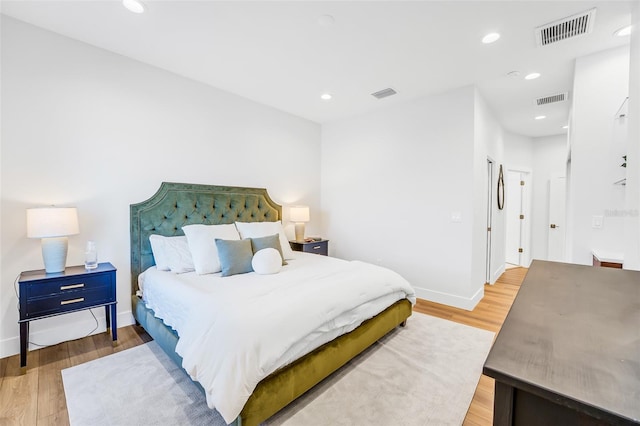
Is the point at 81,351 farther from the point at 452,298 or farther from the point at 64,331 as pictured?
the point at 452,298

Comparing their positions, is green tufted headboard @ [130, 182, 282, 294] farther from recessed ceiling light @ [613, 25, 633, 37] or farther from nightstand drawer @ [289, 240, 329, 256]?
recessed ceiling light @ [613, 25, 633, 37]

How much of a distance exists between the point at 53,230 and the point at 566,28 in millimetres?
4642

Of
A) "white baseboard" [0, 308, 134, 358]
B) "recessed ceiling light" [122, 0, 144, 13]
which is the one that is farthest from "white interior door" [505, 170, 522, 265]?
"white baseboard" [0, 308, 134, 358]

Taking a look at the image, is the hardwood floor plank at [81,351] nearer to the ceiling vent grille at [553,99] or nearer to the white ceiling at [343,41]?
the white ceiling at [343,41]

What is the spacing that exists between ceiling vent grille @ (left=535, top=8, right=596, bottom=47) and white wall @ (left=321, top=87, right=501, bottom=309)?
0.99 metres

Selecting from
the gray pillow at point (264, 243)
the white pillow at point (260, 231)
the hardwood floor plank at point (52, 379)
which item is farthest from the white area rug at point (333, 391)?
the white pillow at point (260, 231)

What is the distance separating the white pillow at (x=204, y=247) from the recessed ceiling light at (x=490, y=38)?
3.25 metres

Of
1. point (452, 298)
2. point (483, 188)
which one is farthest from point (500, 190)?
point (452, 298)

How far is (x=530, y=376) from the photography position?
0.56 meters

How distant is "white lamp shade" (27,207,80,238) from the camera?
226 centimetres

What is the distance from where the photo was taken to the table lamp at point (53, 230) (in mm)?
2264

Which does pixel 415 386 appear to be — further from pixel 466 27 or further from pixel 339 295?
pixel 466 27

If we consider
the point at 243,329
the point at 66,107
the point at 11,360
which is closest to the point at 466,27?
the point at 243,329

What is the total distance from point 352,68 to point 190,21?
1649mm
